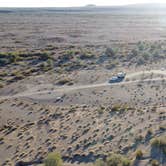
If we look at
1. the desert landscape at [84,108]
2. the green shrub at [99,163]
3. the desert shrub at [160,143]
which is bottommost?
the desert landscape at [84,108]

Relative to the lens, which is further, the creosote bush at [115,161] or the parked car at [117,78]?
the parked car at [117,78]

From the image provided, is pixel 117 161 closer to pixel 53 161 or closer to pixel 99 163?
pixel 99 163

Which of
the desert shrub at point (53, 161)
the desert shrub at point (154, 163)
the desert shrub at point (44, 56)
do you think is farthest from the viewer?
the desert shrub at point (44, 56)

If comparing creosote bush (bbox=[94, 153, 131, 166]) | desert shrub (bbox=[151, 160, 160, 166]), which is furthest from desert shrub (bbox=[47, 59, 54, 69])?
desert shrub (bbox=[151, 160, 160, 166])

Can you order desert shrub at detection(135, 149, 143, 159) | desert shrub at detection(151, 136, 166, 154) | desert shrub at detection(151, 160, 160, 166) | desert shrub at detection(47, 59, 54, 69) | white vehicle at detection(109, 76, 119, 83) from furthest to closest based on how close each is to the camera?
desert shrub at detection(47, 59, 54, 69) < white vehicle at detection(109, 76, 119, 83) < desert shrub at detection(151, 136, 166, 154) < desert shrub at detection(135, 149, 143, 159) < desert shrub at detection(151, 160, 160, 166)

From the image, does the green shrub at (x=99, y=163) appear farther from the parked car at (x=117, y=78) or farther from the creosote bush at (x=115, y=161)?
the parked car at (x=117, y=78)

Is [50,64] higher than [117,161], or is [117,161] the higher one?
[117,161]

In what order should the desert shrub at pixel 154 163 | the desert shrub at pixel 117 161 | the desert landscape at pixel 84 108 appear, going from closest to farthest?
1. the desert shrub at pixel 117 161
2. the desert shrub at pixel 154 163
3. the desert landscape at pixel 84 108

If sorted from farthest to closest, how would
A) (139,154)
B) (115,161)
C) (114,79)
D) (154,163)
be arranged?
(114,79) → (139,154) → (154,163) → (115,161)

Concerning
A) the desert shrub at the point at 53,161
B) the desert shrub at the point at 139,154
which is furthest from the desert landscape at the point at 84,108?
the desert shrub at the point at 53,161

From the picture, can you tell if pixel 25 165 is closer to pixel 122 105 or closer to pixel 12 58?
pixel 122 105

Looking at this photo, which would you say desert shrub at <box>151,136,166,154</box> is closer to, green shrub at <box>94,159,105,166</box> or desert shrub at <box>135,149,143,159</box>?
desert shrub at <box>135,149,143,159</box>

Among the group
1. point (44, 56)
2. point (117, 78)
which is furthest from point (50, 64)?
point (117, 78)
